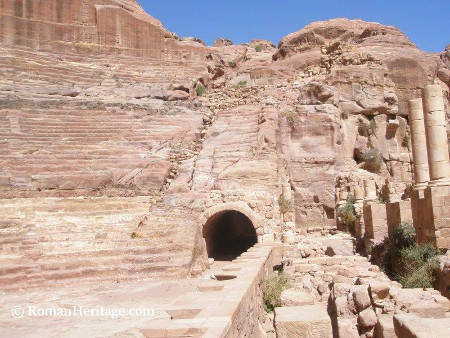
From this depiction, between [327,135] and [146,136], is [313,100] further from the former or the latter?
[146,136]

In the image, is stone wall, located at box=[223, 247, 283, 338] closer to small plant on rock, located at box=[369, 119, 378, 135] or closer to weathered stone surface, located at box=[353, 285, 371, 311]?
weathered stone surface, located at box=[353, 285, 371, 311]

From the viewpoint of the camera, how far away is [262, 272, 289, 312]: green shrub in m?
8.20

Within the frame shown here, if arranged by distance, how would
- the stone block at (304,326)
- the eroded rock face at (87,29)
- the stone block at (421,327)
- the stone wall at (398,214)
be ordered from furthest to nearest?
the eroded rock face at (87,29)
the stone wall at (398,214)
the stone block at (304,326)
the stone block at (421,327)

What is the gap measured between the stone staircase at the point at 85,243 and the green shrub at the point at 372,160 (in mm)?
11815

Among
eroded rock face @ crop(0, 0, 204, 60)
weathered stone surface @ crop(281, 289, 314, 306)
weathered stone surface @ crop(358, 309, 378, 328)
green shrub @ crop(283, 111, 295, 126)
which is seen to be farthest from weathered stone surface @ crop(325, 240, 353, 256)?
eroded rock face @ crop(0, 0, 204, 60)

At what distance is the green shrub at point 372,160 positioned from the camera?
21.7 m

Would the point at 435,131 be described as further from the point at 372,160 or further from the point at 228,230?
the point at 228,230

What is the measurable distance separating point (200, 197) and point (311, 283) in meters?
6.29

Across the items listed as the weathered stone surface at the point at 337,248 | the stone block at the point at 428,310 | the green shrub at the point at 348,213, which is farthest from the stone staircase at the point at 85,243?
the green shrub at the point at 348,213

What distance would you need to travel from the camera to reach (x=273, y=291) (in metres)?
8.46

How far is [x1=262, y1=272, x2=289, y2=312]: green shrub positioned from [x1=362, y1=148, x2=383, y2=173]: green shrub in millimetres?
13814

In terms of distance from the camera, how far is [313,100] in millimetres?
21797

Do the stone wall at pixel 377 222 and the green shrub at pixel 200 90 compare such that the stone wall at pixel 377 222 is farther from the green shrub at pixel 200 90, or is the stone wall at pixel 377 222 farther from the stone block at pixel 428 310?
the green shrub at pixel 200 90

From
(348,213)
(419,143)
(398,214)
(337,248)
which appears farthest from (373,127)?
(398,214)
